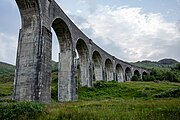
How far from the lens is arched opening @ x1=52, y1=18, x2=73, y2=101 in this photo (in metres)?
23.0

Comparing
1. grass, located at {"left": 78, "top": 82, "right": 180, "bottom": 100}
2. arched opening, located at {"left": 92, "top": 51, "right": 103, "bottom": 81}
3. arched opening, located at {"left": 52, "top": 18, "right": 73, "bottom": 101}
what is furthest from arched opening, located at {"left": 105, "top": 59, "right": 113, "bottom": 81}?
arched opening, located at {"left": 52, "top": 18, "right": 73, "bottom": 101}

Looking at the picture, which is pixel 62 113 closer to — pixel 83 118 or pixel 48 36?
pixel 83 118

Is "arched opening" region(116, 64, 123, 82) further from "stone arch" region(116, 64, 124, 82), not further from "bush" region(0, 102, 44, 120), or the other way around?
"bush" region(0, 102, 44, 120)

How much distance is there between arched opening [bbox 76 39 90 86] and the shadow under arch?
5.05 metres

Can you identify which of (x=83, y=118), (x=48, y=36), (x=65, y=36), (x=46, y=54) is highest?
(x=65, y=36)

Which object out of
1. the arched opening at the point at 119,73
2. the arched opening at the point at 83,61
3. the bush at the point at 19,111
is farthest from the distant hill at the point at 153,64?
the bush at the point at 19,111

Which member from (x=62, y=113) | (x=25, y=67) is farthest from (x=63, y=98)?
(x=62, y=113)

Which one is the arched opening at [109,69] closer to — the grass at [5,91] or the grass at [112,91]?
the grass at [112,91]

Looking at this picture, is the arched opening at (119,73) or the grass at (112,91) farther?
the arched opening at (119,73)

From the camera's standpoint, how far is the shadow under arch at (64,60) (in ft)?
75.6

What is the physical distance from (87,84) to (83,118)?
22061mm

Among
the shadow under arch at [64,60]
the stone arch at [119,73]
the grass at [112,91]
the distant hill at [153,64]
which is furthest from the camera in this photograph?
the distant hill at [153,64]

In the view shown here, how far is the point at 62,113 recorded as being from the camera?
868 cm

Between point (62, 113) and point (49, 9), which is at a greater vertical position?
point (49, 9)
